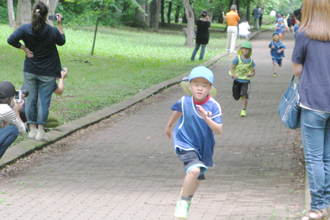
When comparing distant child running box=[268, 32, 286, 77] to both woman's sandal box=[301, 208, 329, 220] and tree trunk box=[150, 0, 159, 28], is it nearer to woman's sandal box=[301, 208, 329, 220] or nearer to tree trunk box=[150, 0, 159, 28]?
woman's sandal box=[301, 208, 329, 220]

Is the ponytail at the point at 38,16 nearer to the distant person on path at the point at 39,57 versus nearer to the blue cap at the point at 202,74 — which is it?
the distant person on path at the point at 39,57

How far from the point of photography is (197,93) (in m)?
4.05

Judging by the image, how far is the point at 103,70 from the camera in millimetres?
17203

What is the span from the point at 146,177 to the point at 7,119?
1.88 metres

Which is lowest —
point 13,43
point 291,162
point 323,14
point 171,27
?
point 171,27

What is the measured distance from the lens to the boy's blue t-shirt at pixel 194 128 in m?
4.10

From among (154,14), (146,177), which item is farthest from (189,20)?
(146,177)

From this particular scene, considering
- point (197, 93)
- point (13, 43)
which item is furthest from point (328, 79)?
point (13, 43)

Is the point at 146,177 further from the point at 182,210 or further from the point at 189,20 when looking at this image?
the point at 189,20

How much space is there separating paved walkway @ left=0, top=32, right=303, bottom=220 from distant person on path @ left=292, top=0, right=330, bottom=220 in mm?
475

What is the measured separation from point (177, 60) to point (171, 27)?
26.4 m

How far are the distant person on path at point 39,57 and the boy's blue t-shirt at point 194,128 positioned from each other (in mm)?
3768

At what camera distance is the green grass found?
1167cm

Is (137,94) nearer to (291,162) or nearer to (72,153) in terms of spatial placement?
(72,153)
